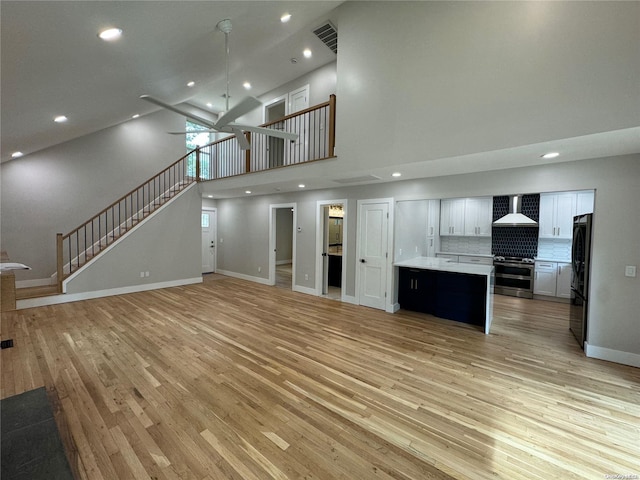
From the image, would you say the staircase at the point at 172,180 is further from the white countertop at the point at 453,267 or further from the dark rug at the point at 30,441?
the dark rug at the point at 30,441

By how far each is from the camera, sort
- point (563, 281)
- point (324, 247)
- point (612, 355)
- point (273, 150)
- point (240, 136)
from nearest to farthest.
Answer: point (612, 355), point (240, 136), point (563, 281), point (324, 247), point (273, 150)

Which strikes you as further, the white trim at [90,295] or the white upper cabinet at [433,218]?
the white upper cabinet at [433,218]

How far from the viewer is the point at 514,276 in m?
6.42

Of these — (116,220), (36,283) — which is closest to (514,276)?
(116,220)

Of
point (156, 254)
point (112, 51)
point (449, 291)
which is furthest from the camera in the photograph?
point (156, 254)

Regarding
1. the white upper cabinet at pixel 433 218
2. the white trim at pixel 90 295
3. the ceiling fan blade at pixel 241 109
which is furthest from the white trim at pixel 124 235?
the white upper cabinet at pixel 433 218

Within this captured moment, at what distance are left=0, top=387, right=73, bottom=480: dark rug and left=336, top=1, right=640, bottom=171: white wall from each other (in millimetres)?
4050

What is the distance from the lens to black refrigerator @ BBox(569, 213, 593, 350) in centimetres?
353

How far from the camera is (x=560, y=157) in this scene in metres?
3.29

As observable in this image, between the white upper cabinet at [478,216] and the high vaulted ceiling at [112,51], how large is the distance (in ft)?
17.3

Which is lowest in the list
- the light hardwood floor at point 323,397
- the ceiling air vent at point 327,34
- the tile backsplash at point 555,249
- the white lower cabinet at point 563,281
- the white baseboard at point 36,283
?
the light hardwood floor at point 323,397

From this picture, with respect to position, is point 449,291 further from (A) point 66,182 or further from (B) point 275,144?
(A) point 66,182

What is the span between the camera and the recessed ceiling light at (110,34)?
2.33 m

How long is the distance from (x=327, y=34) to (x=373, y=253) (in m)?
4.28
